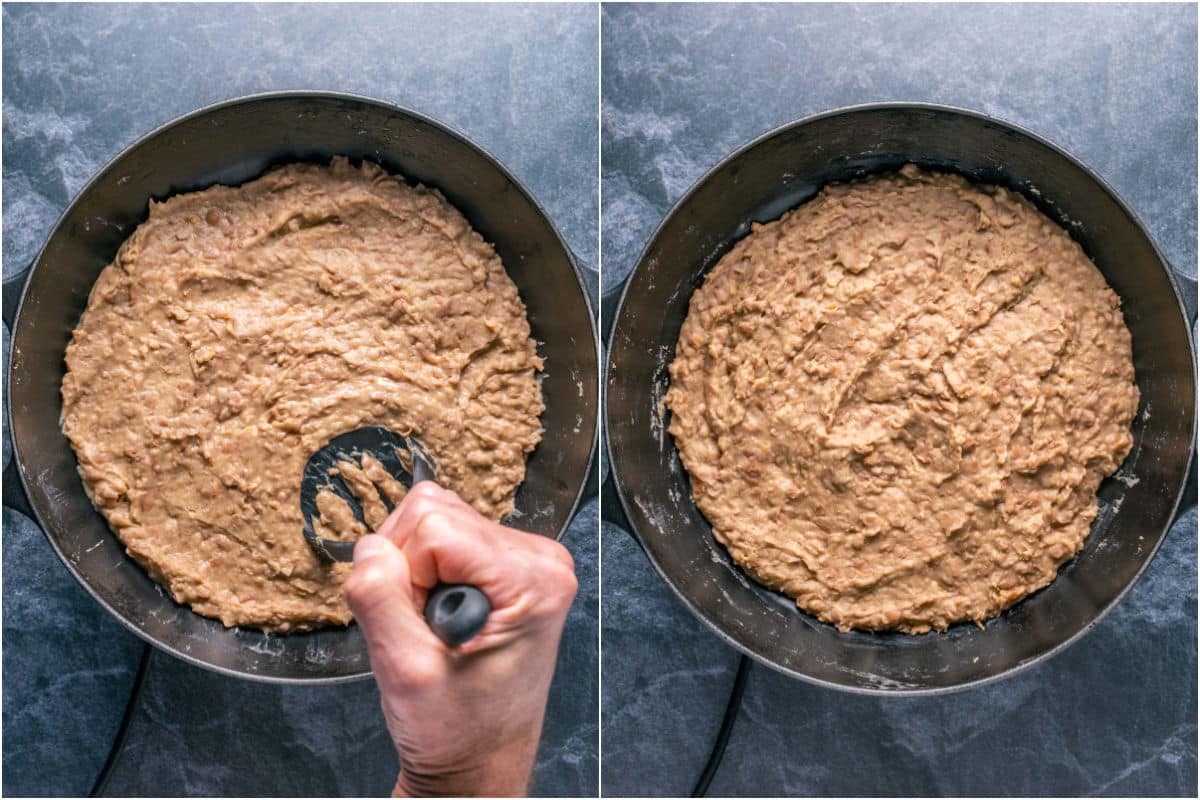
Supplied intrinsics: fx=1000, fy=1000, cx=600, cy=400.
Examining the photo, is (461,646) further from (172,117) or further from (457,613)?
(172,117)

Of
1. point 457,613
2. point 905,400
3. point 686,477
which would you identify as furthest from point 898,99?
point 457,613

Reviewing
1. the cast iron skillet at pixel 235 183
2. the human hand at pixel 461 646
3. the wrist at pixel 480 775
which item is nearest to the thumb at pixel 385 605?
the human hand at pixel 461 646

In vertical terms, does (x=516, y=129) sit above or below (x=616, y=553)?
above

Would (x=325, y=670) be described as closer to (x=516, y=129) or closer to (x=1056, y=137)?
(x=516, y=129)

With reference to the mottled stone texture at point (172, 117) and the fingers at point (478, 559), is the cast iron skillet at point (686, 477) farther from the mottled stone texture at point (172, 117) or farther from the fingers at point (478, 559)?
the fingers at point (478, 559)

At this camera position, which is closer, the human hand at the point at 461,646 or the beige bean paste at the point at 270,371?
the human hand at the point at 461,646

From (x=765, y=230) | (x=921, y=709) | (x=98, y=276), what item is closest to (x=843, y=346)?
(x=765, y=230)

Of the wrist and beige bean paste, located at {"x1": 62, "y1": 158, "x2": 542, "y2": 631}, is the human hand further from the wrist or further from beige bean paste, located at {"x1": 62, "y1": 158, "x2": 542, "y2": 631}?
beige bean paste, located at {"x1": 62, "y1": 158, "x2": 542, "y2": 631}
